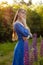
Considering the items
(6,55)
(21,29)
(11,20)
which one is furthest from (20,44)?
(11,20)

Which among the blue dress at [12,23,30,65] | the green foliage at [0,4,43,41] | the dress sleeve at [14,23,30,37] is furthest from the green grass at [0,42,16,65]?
the dress sleeve at [14,23,30,37]

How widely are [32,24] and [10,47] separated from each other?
3.72 meters

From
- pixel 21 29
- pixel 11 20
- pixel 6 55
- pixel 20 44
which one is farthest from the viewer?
pixel 11 20

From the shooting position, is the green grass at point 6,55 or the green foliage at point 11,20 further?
the green foliage at point 11,20

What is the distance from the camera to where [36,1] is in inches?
673

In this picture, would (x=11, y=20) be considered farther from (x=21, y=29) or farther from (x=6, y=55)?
(x=21, y=29)

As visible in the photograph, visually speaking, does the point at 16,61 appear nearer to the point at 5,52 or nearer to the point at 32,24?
the point at 5,52

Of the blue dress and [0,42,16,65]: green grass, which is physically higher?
the blue dress

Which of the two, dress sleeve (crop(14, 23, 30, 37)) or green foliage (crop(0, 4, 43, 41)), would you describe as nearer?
dress sleeve (crop(14, 23, 30, 37))

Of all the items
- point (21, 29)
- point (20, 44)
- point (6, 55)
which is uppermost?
point (21, 29)

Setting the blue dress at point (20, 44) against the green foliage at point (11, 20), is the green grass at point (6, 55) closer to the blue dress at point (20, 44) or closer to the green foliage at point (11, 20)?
the green foliage at point (11, 20)

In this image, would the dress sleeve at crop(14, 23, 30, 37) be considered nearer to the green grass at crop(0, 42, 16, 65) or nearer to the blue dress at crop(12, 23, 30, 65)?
the blue dress at crop(12, 23, 30, 65)

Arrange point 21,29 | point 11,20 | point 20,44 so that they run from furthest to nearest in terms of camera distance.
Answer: point 11,20, point 20,44, point 21,29

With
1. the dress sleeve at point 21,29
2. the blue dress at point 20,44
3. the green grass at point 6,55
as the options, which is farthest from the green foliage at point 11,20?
the dress sleeve at point 21,29
